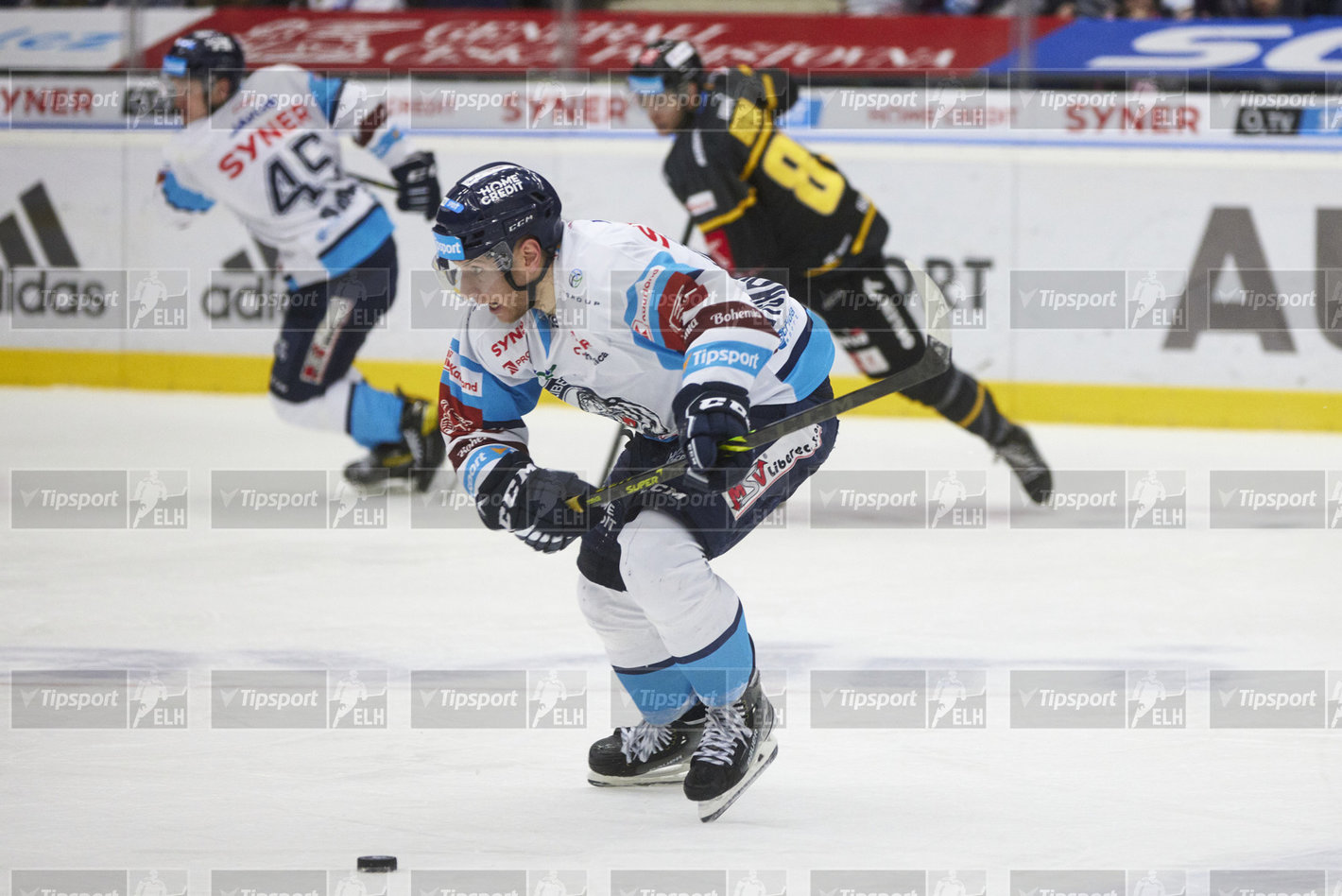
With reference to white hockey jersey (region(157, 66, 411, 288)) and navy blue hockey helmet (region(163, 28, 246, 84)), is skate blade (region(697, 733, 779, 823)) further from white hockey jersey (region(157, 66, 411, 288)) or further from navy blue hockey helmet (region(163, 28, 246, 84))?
navy blue hockey helmet (region(163, 28, 246, 84))

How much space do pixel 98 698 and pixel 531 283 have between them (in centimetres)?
148

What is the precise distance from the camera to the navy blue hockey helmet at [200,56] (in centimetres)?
636

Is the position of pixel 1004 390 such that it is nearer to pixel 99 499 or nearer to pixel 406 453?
pixel 406 453

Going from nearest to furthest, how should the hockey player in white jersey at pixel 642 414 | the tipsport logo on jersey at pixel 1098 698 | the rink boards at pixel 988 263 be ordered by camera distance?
the hockey player in white jersey at pixel 642 414 → the tipsport logo on jersey at pixel 1098 698 → the rink boards at pixel 988 263

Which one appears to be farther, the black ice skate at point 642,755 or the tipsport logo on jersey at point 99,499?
the tipsport logo on jersey at point 99,499

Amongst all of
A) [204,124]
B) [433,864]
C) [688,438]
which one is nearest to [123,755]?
[433,864]

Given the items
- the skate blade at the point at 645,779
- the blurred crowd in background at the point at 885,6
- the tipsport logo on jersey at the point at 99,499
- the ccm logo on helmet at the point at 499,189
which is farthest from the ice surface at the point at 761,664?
the blurred crowd in background at the point at 885,6

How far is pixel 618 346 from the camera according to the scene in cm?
309

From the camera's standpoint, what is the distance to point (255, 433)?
26.4 ft

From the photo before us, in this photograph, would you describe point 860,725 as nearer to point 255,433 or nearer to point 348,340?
point 348,340

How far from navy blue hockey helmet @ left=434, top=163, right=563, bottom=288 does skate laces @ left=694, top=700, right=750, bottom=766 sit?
858mm

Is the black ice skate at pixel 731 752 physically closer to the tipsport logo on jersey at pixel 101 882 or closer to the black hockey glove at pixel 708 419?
the black hockey glove at pixel 708 419

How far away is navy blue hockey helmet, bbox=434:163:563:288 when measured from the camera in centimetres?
297

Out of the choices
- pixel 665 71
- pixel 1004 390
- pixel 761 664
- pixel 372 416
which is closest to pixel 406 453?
pixel 372 416
